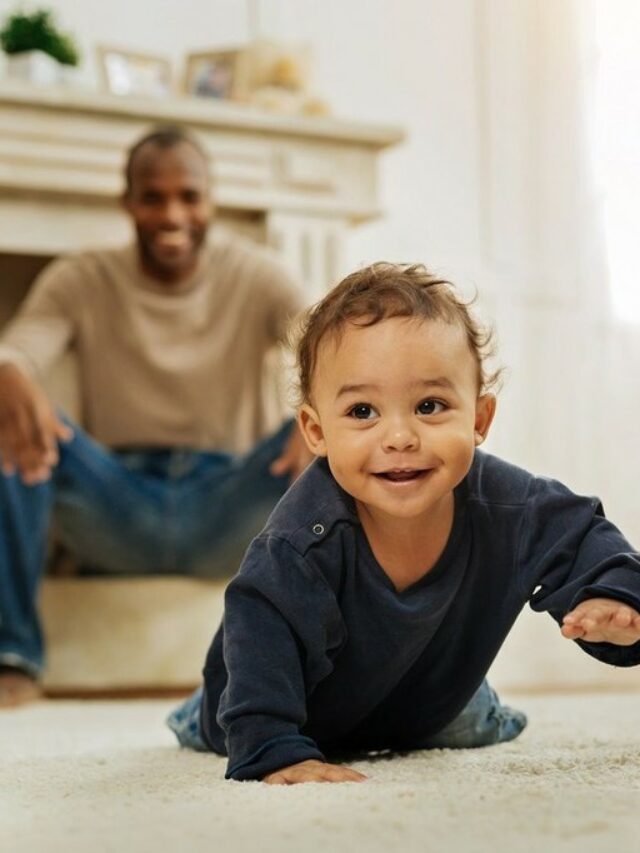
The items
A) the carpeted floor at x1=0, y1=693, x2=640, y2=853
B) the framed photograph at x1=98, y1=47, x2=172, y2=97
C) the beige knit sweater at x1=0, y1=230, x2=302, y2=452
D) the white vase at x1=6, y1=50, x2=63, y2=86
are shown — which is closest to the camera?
the carpeted floor at x1=0, y1=693, x2=640, y2=853

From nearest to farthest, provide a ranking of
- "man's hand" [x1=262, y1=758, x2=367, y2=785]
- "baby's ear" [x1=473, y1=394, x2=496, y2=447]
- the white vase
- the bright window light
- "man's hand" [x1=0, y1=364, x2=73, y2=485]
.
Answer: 1. "man's hand" [x1=262, y1=758, x2=367, y2=785]
2. "baby's ear" [x1=473, y1=394, x2=496, y2=447]
3. "man's hand" [x1=0, y1=364, x2=73, y2=485]
4. the white vase
5. the bright window light

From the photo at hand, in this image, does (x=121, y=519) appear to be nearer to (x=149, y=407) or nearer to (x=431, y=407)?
(x=149, y=407)

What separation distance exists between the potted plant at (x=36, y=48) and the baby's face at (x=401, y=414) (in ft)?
6.44

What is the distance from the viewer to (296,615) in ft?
3.73

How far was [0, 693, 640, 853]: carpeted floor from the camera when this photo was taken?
2.58 ft

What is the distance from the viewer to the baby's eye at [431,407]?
3.70ft

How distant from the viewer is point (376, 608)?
3.90 feet

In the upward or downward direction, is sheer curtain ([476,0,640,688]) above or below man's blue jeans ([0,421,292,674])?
above

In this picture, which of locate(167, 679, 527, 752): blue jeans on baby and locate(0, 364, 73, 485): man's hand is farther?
locate(0, 364, 73, 485): man's hand

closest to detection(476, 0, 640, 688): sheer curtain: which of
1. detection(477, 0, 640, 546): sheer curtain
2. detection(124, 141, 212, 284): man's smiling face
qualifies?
detection(477, 0, 640, 546): sheer curtain

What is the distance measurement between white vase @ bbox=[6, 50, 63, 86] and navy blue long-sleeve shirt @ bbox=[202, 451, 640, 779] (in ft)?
6.27

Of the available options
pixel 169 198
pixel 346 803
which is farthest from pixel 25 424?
pixel 346 803

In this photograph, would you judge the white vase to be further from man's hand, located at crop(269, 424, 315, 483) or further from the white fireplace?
man's hand, located at crop(269, 424, 315, 483)

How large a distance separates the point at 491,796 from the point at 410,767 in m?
0.24
